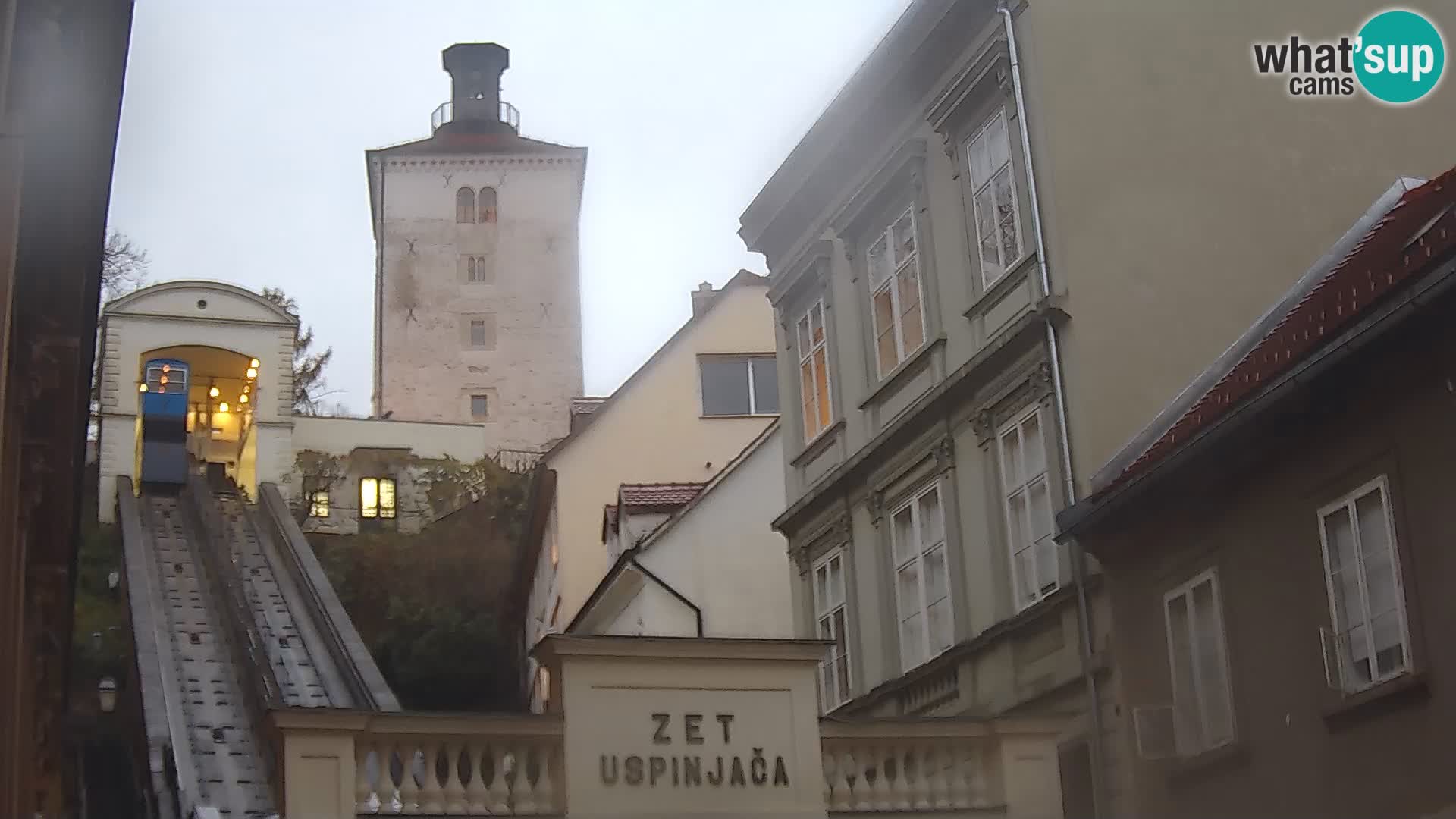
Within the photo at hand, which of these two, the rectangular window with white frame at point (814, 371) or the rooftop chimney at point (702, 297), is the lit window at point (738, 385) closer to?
the rooftop chimney at point (702, 297)

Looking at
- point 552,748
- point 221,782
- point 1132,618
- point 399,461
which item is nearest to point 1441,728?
point 1132,618

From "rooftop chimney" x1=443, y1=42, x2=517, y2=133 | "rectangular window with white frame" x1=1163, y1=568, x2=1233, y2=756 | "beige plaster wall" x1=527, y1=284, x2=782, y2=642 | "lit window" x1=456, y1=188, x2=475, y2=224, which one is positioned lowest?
"rectangular window with white frame" x1=1163, y1=568, x2=1233, y2=756

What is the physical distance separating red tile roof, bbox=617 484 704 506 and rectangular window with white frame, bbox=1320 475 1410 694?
1989 centimetres

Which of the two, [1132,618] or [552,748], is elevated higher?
[1132,618]

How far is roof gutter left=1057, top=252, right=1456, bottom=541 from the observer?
12812mm

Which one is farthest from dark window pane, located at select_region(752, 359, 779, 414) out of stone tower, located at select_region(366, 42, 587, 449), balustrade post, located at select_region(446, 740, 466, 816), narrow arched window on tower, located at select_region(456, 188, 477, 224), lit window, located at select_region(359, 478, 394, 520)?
narrow arched window on tower, located at select_region(456, 188, 477, 224)

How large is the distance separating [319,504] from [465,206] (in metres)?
25.8

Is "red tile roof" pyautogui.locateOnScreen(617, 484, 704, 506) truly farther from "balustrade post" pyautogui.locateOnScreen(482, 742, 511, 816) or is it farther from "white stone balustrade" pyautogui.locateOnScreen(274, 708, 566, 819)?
"balustrade post" pyautogui.locateOnScreen(482, 742, 511, 816)

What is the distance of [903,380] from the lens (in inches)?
874

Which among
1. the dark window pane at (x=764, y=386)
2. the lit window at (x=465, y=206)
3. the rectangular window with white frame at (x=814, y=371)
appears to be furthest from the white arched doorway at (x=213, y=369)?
the rectangular window with white frame at (x=814, y=371)

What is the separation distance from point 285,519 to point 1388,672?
32016mm

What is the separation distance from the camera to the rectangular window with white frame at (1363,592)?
1363 cm

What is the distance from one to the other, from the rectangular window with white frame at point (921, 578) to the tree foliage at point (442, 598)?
19.5 m

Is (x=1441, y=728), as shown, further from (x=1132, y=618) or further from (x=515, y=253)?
(x=515, y=253)
